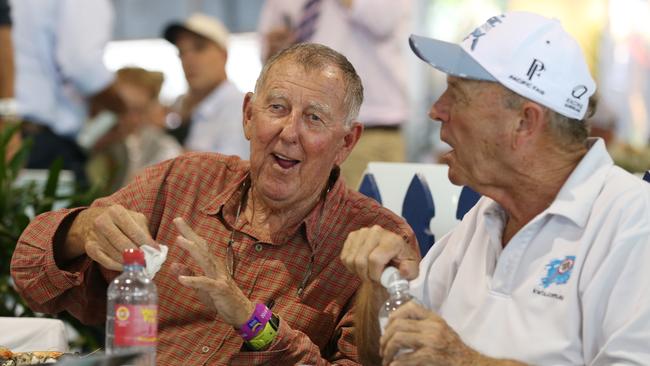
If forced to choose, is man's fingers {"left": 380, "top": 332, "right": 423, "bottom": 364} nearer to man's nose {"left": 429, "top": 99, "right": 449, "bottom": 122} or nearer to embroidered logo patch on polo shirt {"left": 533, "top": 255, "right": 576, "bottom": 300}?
embroidered logo patch on polo shirt {"left": 533, "top": 255, "right": 576, "bottom": 300}

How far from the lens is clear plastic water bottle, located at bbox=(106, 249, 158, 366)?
2418mm

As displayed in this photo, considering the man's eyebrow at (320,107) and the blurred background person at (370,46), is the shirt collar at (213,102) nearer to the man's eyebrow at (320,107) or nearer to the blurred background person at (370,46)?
the blurred background person at (370,46)

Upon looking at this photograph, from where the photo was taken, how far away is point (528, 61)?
2713mm

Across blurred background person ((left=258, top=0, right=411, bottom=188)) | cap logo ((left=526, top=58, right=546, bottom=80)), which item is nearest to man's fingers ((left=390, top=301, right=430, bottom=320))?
cap logo ((left=526, top=58, right=546, bottom=80))

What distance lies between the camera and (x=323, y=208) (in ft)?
11.3

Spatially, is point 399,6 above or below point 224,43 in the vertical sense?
above

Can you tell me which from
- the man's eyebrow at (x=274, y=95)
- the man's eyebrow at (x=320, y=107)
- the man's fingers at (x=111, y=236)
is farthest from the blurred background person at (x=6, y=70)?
the man's fingers at (x=111, y=236)

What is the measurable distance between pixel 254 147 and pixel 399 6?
11.0 ft

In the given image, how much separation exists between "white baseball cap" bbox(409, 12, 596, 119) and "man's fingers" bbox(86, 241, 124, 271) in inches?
39.8

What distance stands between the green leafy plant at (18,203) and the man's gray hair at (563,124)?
117 inches

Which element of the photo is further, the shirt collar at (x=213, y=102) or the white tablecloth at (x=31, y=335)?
the shirt collar at (x=213, y=102)

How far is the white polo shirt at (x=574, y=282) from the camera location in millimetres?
2506

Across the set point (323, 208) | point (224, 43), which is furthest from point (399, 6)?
point (323, 208)

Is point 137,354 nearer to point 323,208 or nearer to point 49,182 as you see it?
point 323,208
